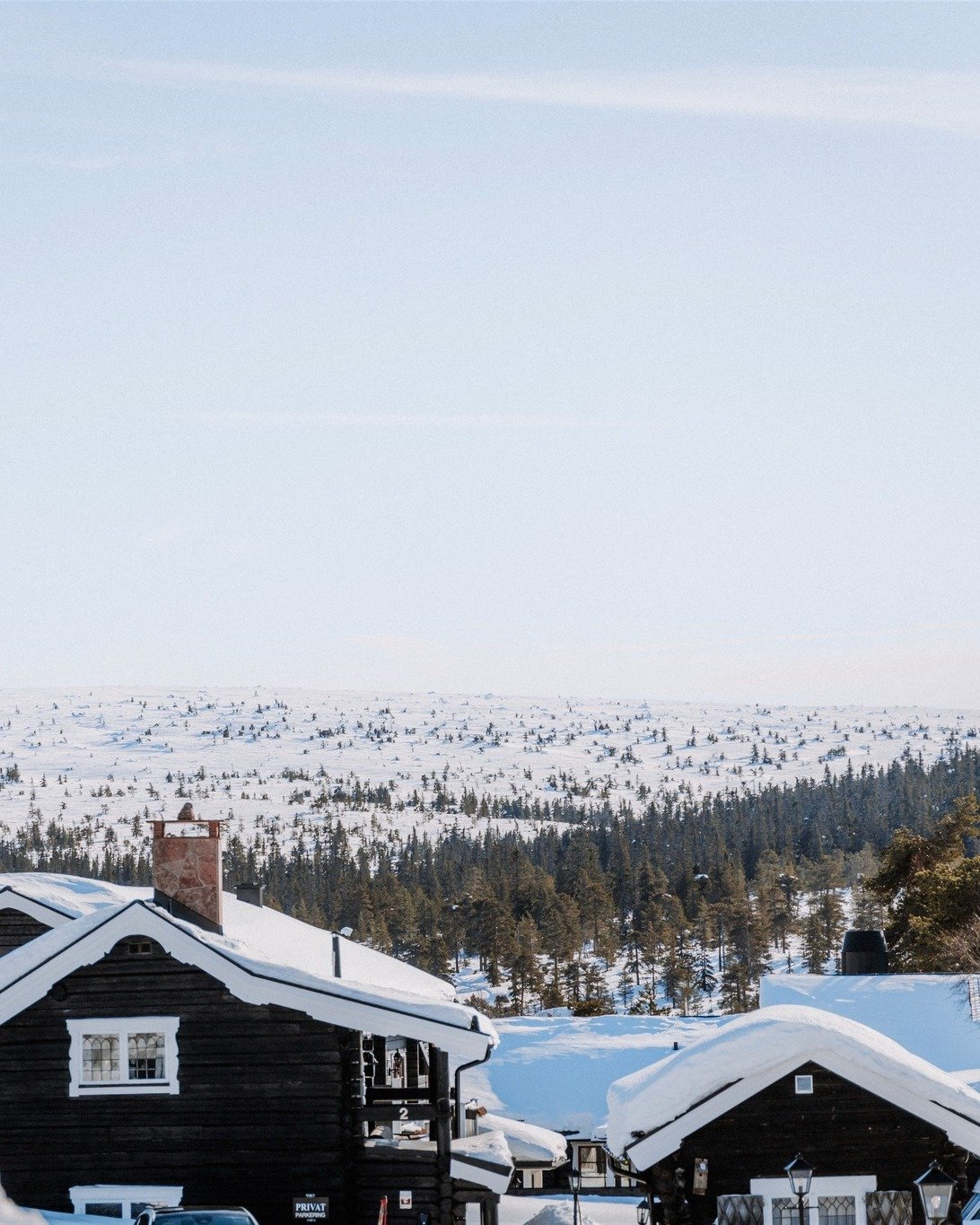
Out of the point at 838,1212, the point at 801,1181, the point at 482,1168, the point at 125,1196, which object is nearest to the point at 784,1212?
the point at 838,1212

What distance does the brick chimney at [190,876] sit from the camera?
24.9m

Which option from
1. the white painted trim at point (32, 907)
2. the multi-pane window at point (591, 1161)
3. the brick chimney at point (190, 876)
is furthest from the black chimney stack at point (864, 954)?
the brick chimney at point (190, 876)

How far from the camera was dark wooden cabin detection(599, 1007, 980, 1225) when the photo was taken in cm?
1867

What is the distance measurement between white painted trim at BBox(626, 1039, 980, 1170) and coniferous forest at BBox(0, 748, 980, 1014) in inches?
1995

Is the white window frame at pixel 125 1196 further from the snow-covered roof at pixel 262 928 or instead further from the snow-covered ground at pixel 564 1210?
the snow-covered ground at pixel 564 1210

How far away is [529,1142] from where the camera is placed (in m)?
28.9

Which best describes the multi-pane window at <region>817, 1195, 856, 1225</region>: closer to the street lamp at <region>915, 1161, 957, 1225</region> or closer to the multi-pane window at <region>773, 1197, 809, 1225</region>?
the multi-pane window at <region>773, 1197, 809, 1225</region>

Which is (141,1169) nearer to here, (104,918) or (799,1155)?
(104,918)

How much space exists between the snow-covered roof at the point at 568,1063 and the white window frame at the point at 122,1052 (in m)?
16.5

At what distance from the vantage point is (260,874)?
6742 inches

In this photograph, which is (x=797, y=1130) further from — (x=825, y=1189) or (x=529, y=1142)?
(x=529, y=1142)

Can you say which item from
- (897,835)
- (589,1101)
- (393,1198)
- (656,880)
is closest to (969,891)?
(897,835)

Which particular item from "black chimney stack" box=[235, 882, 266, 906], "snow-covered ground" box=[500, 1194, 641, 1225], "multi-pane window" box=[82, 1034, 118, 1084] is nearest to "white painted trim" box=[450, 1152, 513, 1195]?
"multi-pane window" box=[82, 1034, 118, 1084]

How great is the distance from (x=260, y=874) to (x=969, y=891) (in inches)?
4741
